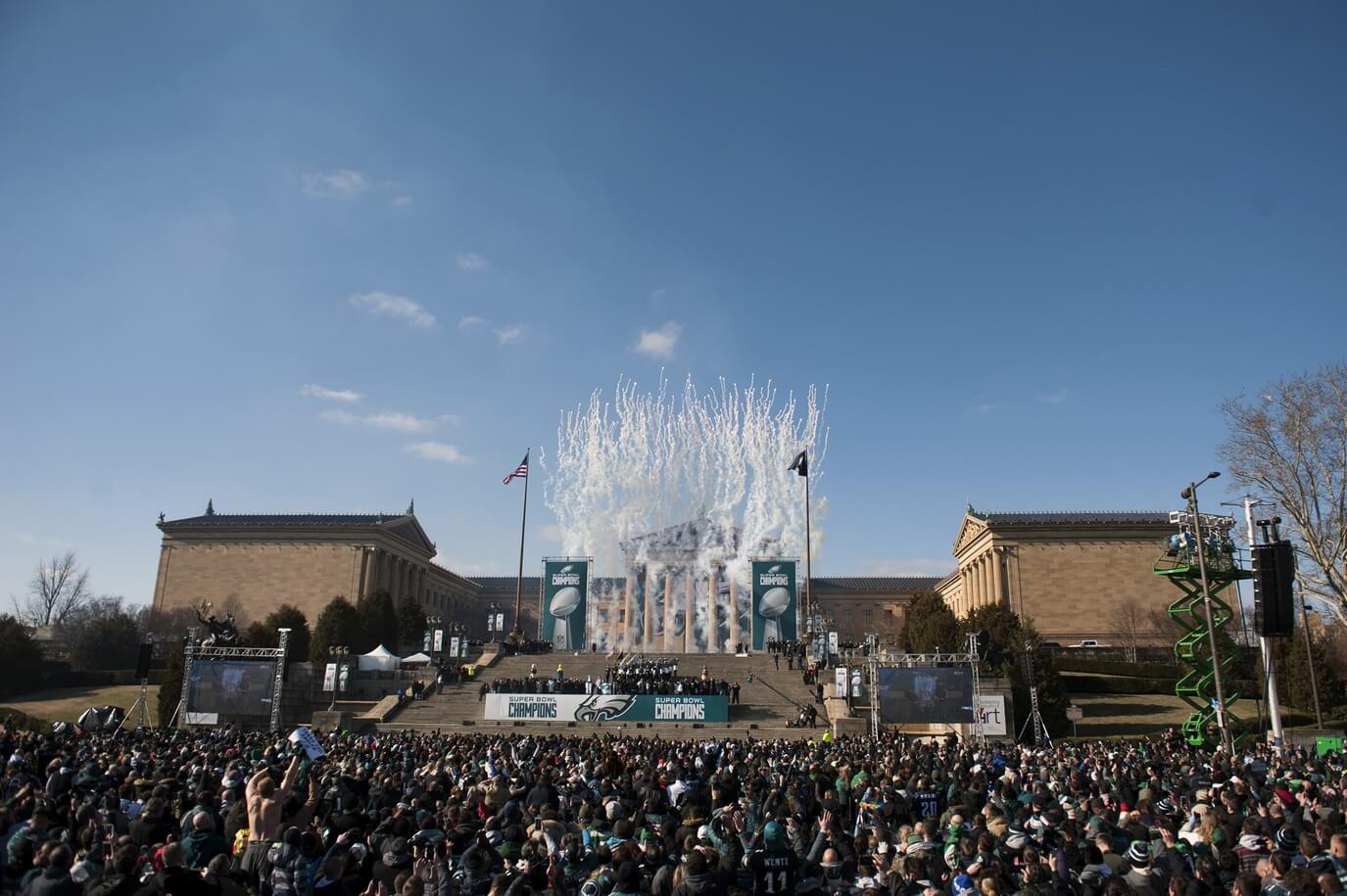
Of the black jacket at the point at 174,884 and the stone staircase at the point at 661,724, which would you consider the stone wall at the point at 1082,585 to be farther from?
the black jacket at the point at 174,884

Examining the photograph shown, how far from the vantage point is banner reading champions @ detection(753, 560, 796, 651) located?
189ft

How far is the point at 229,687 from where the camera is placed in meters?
39.1

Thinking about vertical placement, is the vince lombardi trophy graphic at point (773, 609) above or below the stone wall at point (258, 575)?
below

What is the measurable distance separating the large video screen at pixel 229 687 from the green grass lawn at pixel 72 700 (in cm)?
1608

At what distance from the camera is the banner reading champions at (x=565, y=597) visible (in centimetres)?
5897

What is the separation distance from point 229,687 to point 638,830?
111 feet

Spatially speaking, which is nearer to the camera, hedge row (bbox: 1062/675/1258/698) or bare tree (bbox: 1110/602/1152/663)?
hedge row (bbox: 1062/675/1258/698)

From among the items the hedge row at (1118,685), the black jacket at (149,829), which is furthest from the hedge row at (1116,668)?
the black jacket at (149,829)

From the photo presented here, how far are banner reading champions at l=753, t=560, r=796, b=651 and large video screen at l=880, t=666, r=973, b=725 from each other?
21098 mm

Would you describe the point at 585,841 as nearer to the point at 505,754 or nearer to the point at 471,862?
the point at 471,862

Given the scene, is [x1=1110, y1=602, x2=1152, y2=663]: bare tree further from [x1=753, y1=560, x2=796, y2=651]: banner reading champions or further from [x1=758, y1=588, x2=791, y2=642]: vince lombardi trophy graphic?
[x1=758, y1=588, x2=791, y2=642]: vince lombardi trophy graphic

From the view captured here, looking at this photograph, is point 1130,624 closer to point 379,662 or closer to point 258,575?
point 379,662

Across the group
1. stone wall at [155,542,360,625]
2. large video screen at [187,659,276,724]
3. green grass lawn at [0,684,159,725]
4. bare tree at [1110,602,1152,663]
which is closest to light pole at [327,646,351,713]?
large video screen at [187,659,276,724]

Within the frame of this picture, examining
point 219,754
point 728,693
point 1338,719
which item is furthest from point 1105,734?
point 219,754
